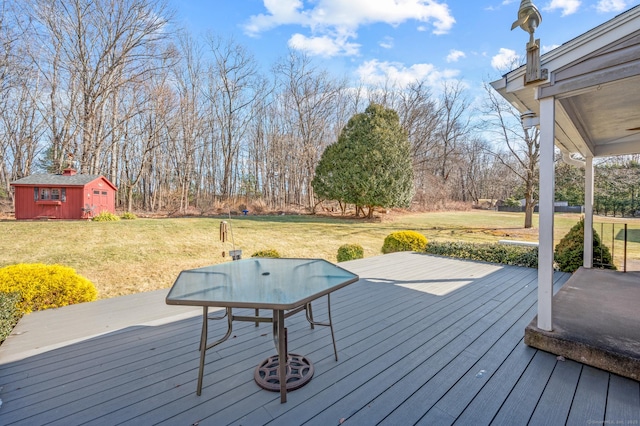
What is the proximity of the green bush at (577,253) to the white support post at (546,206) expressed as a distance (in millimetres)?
3279

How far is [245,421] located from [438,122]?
26.9 m

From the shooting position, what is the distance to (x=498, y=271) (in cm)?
497

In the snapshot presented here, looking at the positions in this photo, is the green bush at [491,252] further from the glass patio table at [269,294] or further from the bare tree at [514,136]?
the bare tree at [514,136]

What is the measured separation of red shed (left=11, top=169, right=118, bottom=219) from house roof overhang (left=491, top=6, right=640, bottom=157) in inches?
547

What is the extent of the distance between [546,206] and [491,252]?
3932 millimetres

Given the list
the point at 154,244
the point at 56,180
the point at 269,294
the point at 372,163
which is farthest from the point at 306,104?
the point at 269,294

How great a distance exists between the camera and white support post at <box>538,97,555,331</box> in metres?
2.31

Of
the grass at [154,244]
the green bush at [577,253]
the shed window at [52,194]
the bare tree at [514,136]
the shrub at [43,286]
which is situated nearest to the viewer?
the shrub at [43,286]

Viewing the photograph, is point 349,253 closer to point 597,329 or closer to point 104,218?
point 597,329

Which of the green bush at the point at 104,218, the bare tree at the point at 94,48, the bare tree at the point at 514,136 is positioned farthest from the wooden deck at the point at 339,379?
the bare tree at the point at 94,48

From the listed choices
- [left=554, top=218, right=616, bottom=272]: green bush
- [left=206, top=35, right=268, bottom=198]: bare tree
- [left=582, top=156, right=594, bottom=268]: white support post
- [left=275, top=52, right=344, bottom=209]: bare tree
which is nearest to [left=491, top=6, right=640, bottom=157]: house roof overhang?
[left=582, top=156, right=594, bottom=268]: white support post

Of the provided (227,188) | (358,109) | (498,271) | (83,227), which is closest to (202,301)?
(498,271)

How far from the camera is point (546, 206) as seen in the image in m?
2.34

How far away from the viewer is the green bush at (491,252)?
532 centimetres
